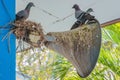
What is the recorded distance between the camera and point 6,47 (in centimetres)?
198

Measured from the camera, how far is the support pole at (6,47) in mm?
1952

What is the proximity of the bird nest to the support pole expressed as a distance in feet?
0.20

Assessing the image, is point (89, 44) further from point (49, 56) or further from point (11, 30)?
point (49, 56)

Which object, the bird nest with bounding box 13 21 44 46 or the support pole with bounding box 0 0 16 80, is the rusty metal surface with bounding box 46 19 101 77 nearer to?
the bird nest with bounding box 13 21 44 46

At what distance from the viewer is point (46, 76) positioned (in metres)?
4.51

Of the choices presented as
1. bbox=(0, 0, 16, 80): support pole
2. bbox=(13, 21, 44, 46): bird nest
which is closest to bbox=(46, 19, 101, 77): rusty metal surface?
bbox=(13, 21, 44, 46): bird nest

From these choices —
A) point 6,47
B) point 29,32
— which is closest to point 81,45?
point 29,32

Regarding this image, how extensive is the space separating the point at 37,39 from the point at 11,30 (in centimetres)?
14

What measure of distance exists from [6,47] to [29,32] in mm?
144

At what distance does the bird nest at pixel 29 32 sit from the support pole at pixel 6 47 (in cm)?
6

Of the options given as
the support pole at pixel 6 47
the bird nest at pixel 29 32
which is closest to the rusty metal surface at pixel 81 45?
the bird nest at pixel 29 32

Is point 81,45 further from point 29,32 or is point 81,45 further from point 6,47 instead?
point 6,47

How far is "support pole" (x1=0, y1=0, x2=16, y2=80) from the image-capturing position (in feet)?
6.40

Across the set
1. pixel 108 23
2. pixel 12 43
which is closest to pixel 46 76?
pixel 108 23
